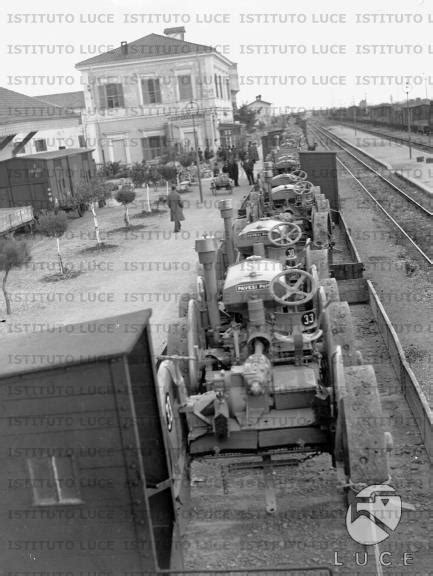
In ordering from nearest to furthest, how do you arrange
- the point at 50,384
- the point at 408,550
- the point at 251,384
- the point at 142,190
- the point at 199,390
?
the point at 50,384 < the point at 408,550 < the point at 251,384 < the point at 199,390 < the point at 142,190

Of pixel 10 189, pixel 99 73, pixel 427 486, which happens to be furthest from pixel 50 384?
pixel 99 73

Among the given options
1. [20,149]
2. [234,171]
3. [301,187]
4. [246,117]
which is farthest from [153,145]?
[301,187]

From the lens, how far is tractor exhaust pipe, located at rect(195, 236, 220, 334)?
25.7 ft

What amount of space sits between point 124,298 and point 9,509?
34.1ft

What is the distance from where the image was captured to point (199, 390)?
7.57m

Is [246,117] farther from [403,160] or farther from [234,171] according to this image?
[234,171]

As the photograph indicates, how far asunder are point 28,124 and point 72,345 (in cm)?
2590

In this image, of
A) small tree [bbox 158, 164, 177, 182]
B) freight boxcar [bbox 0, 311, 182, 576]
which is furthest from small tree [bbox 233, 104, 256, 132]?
freight boxcar [bbox 0, 311, 182, 576]

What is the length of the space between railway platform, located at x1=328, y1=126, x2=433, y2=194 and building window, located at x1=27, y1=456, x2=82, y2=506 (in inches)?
887

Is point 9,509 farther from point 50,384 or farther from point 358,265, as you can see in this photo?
point 358,265

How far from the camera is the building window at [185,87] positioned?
143ft

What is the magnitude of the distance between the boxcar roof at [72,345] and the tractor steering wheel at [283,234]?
7.20 meters

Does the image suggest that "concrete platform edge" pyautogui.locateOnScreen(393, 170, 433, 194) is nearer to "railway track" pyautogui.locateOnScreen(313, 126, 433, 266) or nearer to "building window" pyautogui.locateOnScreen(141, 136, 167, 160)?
"railway track" pyautogui.locateOnScreen(313, 126, 433, 266)

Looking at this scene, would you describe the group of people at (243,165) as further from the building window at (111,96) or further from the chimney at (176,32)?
the chimney at (176,32)
